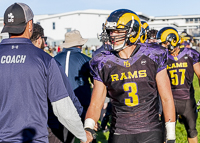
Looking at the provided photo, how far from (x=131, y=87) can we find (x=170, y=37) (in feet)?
9.40

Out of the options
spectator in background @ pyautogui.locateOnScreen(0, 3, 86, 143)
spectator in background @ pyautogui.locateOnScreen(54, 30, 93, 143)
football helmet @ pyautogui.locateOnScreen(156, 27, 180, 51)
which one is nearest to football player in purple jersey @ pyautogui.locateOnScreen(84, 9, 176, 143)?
spectator in background @ pyautogui.locateOnScreen(0, 3, 86, 143)

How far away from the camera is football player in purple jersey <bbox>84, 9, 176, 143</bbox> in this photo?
3.13m

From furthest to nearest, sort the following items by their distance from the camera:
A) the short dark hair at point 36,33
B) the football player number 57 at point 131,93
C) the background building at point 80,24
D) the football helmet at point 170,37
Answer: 1. the background building at point 80,24
2. the football helmet at point 170,37
3. the short dark hair at point 36,33
4. the football player number 57 at point 131,93

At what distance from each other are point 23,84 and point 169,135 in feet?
5.34

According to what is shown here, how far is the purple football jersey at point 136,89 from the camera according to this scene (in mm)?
3143

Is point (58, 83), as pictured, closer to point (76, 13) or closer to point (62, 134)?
point (62, 134)

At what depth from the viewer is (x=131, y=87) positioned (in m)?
3.17

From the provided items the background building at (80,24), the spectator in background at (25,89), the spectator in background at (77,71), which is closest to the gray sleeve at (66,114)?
the spectator in background at (25,89)

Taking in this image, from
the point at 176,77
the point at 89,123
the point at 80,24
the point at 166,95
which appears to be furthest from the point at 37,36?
the point at 80,24

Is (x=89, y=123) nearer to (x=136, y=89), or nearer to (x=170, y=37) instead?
(x=136, y=89)

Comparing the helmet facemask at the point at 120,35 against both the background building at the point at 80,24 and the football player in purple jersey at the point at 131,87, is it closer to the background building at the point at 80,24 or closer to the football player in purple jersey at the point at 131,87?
the football player in purple jersey at the point at 131,87

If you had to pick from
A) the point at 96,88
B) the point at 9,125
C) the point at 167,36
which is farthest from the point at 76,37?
the point at 9,125

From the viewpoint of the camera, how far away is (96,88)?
334cm

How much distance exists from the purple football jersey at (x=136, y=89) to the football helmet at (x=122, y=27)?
0.65 feet
